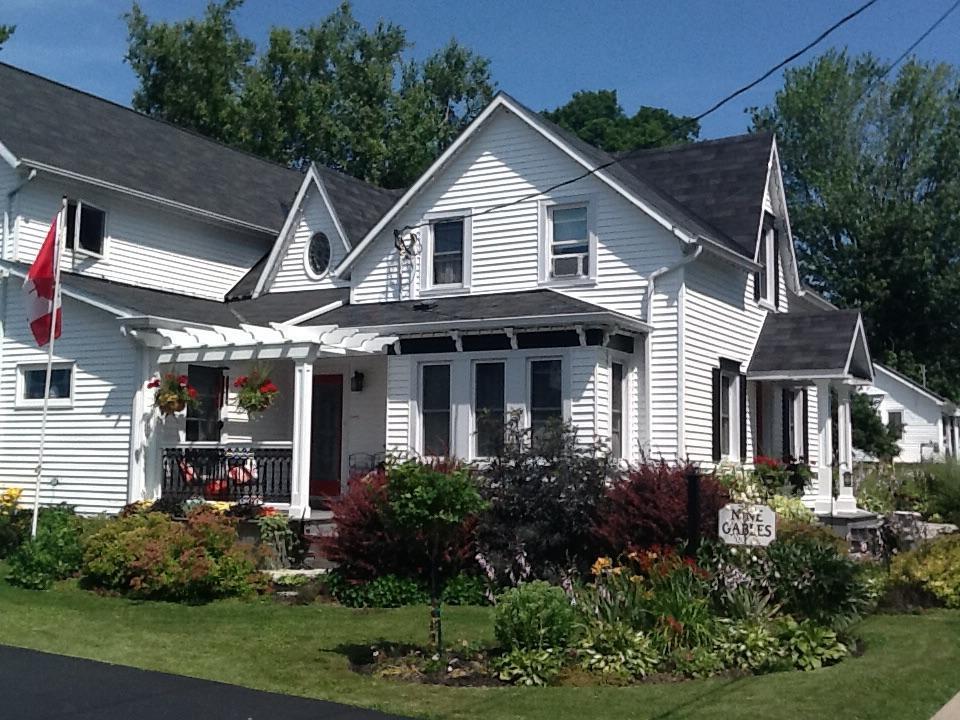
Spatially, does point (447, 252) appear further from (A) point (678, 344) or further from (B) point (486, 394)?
(A) point (678, 344)

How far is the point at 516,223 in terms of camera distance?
65.7 ft

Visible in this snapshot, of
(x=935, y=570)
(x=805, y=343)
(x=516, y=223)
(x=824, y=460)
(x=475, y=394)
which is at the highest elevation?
(x=516, y=223)

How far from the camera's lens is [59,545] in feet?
49.3

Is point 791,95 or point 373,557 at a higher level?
point 791,95

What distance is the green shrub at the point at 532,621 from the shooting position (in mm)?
9461

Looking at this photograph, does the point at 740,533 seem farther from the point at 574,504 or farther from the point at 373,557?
the point at 373,557

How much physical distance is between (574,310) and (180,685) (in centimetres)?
1031

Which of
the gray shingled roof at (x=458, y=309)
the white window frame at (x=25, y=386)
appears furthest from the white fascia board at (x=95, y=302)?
the gray shingled roof at (x=458, y=309)

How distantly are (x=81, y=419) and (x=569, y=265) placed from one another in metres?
8.90

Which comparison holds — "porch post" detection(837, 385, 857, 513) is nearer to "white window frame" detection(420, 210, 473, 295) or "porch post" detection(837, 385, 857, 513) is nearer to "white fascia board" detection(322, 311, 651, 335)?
"white fascia board" detection(322, 311, 651, 335)

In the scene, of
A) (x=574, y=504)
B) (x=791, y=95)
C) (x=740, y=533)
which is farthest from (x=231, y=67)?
(x=740, y=533)

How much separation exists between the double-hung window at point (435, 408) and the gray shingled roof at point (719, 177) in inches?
214

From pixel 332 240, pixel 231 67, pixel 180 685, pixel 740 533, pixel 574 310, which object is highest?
pixel 231 67

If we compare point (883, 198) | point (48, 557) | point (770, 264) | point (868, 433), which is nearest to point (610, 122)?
point (883, 198)
